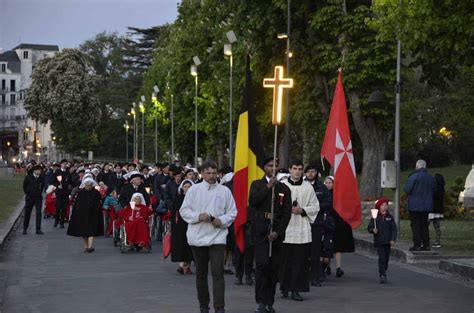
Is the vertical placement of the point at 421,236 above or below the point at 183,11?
below

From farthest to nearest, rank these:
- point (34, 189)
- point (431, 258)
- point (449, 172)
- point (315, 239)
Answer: point (449, 172)
point (34, 189)
point (431, 258)
point (315, 239)

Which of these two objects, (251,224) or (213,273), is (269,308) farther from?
(251,224)

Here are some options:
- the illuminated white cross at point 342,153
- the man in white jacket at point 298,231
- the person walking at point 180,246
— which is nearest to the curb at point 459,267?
the illuminated white cross at point 342,153

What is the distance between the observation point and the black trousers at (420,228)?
71.6ft

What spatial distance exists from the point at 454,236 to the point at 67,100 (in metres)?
88.8

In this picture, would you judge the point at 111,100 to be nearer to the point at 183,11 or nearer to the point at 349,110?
the point at 183,11

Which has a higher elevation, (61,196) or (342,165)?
(342,165)

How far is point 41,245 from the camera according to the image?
1016 inches

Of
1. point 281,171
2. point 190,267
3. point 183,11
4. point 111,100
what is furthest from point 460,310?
point 111,100

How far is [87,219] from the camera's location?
23375 mm

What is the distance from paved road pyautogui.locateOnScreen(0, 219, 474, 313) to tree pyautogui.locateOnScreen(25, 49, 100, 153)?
3602 inches

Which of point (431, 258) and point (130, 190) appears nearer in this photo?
point (431, 258)

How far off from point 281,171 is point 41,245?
939cm

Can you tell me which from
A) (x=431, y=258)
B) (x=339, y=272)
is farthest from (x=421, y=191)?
(x=339, y=272)
